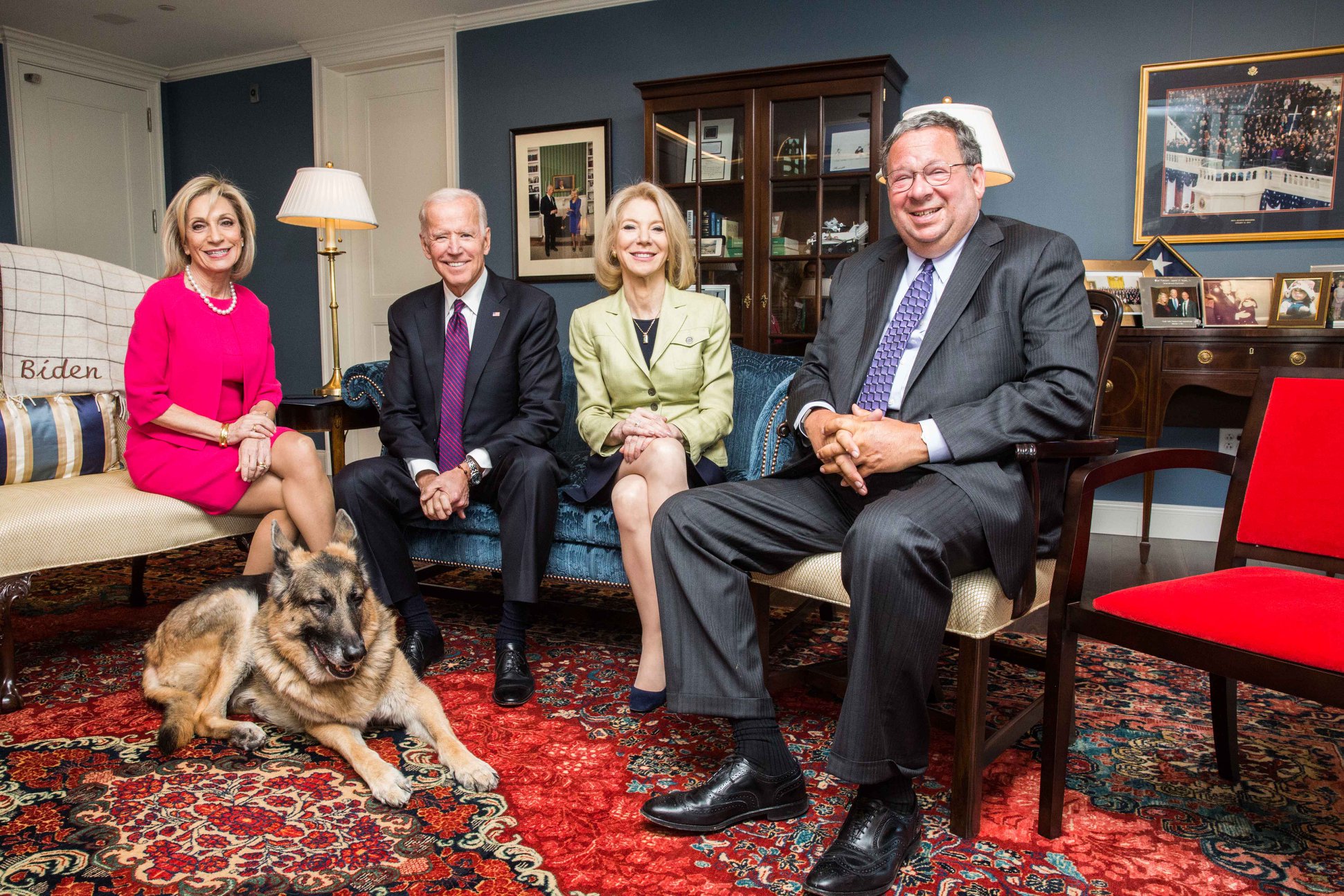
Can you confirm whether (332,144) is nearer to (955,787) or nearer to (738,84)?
(738,84)

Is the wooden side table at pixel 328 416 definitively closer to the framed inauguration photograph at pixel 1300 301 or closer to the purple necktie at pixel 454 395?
the purple necktie at pixel 454 395

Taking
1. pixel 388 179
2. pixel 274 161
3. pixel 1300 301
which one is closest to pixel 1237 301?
pixel 1300 301

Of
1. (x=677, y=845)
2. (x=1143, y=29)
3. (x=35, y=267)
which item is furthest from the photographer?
(x=1143, y=29)

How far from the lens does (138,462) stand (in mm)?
2447

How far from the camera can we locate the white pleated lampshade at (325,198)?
12.5ft

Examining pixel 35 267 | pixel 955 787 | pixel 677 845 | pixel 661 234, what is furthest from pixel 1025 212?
pixel 35 267

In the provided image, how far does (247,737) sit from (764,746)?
1.13 meters

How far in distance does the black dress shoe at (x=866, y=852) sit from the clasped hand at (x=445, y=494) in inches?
52.8

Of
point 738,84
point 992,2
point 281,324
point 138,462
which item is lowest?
point 138,462

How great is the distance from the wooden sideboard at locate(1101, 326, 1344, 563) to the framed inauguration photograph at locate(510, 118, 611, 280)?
9.62 feet

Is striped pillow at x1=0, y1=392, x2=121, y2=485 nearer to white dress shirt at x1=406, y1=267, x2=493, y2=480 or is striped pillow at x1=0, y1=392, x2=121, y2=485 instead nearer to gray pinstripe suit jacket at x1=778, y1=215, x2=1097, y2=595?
white dress shirt at x1=406, y1=267, x2=493, y2=480

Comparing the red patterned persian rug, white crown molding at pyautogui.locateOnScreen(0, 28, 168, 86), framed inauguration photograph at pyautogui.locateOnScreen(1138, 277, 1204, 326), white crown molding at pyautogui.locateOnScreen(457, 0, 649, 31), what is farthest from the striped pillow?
white crown molding at pyautogui.locateOnScreen(0, 28, 168, 86)

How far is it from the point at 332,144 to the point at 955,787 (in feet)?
19.1

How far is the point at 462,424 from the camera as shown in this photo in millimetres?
2602
